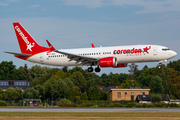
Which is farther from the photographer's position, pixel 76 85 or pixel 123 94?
pixel 76 85

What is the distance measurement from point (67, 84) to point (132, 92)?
3724cm

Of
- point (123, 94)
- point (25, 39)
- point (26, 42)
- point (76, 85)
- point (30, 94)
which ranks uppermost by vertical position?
point (25, 39)

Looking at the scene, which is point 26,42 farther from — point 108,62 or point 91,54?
point 108,62

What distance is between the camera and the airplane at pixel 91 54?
53.5 m

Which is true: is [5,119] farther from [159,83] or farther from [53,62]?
[159,83]

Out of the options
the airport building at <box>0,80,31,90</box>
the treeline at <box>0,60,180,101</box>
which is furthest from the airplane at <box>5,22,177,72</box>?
the airport building at <box>0,80,31,90</box>

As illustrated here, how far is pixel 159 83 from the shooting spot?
552 feet

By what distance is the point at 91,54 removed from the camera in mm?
57219

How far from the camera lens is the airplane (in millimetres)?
53531

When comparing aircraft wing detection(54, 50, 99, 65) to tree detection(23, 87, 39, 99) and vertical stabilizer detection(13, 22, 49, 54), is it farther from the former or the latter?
tree detection(23, 87, 39, 99)

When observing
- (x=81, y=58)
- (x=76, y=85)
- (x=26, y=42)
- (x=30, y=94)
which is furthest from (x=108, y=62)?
(x=76, y=85)

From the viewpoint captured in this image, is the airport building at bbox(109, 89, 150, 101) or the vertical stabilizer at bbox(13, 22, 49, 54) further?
the airport building at bbox(109, 89, 150, 101)

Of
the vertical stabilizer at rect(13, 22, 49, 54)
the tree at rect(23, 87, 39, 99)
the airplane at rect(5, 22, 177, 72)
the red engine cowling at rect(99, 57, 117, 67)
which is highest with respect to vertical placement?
the vertical stabilizer at rect(13, 22, 49, 54)

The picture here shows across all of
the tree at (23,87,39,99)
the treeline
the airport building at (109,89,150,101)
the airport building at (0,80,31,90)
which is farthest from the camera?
the airport building at (0,80,31,90)
